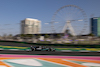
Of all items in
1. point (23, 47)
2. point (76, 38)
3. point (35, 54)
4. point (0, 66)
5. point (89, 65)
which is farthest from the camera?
point (76, 38)

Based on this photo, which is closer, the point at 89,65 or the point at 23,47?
the point at 89,65

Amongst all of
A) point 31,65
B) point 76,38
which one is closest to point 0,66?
point 31,65

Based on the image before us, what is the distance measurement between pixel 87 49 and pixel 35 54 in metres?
5.35

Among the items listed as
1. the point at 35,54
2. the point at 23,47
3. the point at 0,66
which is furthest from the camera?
the point at 23,47

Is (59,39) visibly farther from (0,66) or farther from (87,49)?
(0,66)

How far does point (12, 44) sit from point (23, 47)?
1.34 metres

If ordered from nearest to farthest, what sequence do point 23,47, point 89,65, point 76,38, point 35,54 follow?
point 89,65 < point 35,54 < point 23,47 < point 76,38

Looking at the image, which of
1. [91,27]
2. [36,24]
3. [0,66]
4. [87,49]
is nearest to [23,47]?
[36,24]

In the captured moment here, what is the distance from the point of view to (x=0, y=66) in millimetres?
5895

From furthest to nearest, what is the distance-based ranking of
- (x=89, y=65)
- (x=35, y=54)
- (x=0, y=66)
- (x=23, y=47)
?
(x=23, y=47), (x=35, y=54), (x=89, y=65), (x=0, y=66)

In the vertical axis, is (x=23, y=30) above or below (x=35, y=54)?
above

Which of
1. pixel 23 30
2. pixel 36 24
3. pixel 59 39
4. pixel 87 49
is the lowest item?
pixel 87 49

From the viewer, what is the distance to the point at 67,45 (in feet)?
33.1

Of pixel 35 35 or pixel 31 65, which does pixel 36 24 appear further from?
pixel 31 65
